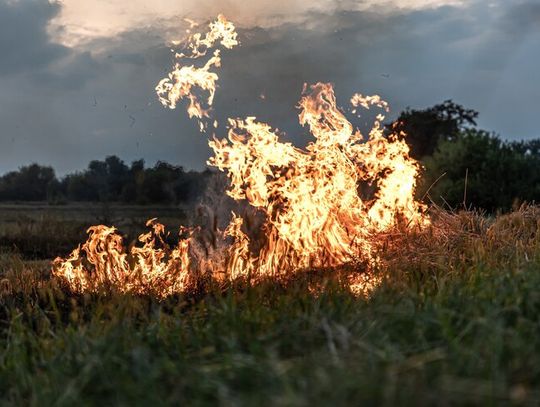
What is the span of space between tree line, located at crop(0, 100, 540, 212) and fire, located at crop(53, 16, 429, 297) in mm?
7704

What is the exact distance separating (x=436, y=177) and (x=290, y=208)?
17825 millimetres

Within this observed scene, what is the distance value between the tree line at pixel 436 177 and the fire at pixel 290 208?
7704 millimetres

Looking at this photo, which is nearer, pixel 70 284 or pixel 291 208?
pixel 70 284

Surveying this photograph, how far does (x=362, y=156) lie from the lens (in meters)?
12.5

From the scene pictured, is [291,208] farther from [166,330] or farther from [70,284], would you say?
[166,330]

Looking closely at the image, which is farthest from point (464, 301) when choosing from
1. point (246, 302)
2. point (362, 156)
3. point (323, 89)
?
point (323, 89)

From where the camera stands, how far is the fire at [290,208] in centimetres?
1116

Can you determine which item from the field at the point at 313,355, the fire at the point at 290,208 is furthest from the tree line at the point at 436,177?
the field at the point at 313,355

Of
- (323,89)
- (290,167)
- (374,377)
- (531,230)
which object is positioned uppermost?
(323,89)

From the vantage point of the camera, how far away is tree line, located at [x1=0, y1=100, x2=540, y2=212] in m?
27.9

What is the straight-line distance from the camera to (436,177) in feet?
93.2

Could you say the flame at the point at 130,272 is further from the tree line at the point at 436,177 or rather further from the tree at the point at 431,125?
the tree at the point at 431,125

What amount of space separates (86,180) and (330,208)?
30.3 metres

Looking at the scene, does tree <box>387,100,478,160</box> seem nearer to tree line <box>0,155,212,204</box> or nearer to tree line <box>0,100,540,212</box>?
tree line <box>0,100,540,212</box>
